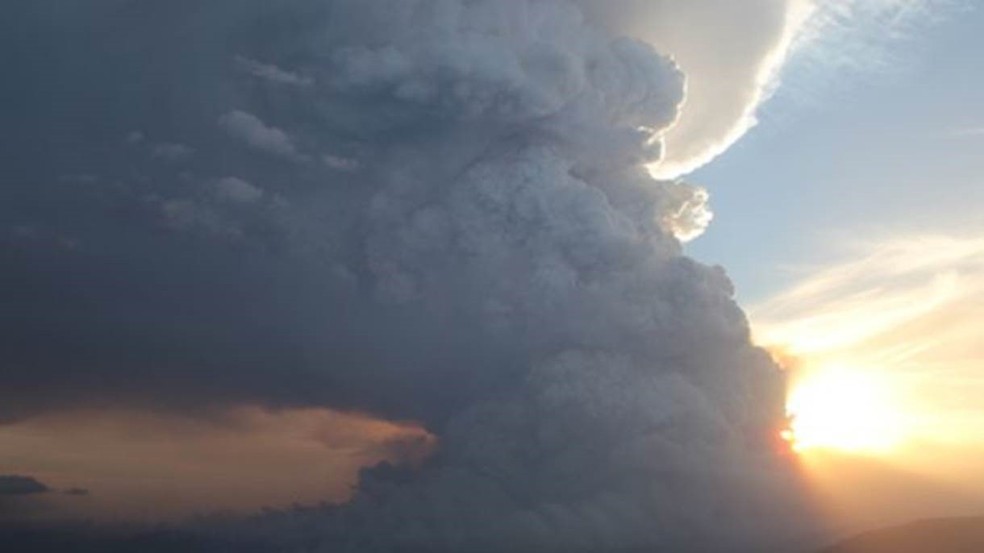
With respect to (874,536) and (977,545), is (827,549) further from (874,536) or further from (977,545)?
(977,545)

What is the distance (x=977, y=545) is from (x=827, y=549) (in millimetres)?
27500

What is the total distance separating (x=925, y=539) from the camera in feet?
549

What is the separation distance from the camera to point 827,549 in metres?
182

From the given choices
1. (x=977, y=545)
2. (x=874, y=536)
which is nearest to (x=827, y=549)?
(x=874, y=536)

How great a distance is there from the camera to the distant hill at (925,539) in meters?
162

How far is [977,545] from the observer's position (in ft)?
520

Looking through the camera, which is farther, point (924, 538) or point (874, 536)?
point (874, 536)

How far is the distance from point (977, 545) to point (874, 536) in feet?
72.5

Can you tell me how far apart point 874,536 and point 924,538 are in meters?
11.9

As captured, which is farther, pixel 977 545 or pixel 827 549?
pixel 827 549

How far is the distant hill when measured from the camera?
162m

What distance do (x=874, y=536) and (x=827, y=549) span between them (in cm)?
739

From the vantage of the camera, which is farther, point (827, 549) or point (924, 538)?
point (827, 549)

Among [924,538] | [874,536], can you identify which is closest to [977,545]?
[924,538]
